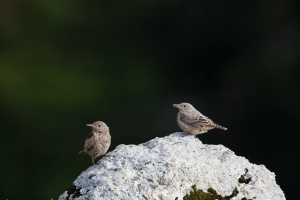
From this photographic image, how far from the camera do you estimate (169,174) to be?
291 inches

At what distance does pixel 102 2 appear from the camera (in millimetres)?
23984

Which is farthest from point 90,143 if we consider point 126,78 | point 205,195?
point 126,78

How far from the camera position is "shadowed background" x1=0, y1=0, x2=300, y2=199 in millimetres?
18344

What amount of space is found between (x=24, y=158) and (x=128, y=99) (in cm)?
262

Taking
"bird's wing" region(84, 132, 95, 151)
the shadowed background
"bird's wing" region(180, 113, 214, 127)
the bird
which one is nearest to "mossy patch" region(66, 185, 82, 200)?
the bird

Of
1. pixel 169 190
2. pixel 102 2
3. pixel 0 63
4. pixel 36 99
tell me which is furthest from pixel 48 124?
pixel 169 190

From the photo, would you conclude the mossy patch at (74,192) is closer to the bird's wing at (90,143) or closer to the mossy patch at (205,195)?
the mossy patch at (205,195)

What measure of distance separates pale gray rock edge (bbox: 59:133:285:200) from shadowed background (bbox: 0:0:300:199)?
878 cm

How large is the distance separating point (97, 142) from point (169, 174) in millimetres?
1151

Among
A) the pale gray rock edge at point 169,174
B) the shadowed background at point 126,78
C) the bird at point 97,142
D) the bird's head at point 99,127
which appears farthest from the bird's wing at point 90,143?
the shadowed background at point 126,78

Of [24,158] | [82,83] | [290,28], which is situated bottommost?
[24,158]

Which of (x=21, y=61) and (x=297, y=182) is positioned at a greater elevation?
(x=21, y=61)

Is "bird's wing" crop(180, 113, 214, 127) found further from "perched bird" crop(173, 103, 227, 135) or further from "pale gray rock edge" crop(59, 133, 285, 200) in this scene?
"pale gray rock edge" crop(59, 133, 285, 200)

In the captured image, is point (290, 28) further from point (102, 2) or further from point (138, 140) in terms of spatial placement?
point (102, 2)
